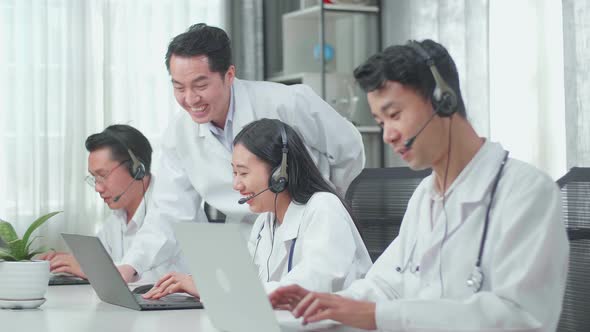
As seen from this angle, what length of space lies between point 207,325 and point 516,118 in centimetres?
251

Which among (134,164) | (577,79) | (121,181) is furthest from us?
(577,79)

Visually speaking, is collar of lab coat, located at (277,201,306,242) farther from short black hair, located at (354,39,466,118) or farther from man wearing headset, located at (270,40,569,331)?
short black hair, located at (354,39,466,118)

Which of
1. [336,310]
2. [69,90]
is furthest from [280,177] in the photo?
[69,90]

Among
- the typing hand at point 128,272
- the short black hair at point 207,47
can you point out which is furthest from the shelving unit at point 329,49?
the typing hand at point 128,272

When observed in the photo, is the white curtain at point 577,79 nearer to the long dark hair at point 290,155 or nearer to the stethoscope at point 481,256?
the long dark hair at point 290,155

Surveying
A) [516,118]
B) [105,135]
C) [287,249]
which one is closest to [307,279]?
[287,249]

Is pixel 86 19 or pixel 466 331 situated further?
pixel 86 19

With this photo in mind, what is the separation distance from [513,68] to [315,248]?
2149 mm

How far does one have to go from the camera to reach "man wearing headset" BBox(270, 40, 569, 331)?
1.39 m

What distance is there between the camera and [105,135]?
3363mm

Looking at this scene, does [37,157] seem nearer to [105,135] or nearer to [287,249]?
[105,135]

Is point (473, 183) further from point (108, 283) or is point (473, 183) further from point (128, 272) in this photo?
point (128, 272)

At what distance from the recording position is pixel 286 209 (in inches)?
89.7

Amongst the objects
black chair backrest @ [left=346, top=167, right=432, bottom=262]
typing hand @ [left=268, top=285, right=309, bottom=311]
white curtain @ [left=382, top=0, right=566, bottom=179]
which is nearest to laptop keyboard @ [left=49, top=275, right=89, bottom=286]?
black chair backrest @ [left=346, top=167, right=432, bottom=262]
